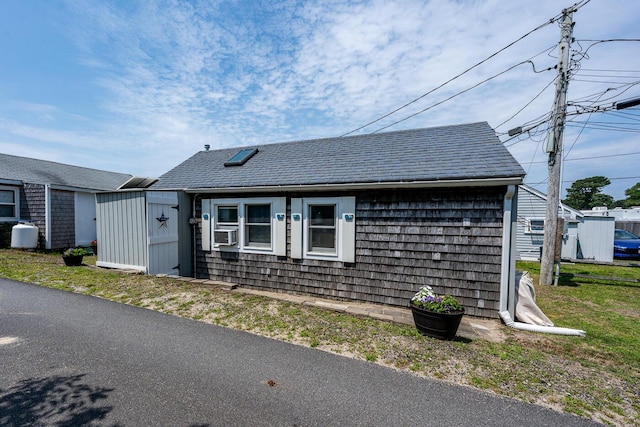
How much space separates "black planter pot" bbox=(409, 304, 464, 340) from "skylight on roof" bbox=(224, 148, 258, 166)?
682cm

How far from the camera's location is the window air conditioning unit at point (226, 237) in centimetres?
754

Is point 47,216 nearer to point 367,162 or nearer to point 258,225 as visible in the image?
point 258,225

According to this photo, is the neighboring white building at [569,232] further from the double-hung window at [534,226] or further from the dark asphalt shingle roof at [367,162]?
the dark asphalt shingle roof at [367,162]

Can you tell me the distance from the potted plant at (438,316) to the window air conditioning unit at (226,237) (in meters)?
5.00

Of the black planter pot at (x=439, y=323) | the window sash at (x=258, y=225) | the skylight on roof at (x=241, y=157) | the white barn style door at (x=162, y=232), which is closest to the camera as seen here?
the black planter pot at (x=439, y=323)

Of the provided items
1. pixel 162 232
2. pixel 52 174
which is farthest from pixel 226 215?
pixel 52 174

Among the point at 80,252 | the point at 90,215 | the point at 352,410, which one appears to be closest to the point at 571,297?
the point at 352,410

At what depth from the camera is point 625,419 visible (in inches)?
106

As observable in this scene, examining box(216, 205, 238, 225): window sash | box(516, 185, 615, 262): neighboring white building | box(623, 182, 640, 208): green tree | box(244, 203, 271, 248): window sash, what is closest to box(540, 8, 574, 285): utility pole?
box(516, 185, 615, 262): neighboring white building

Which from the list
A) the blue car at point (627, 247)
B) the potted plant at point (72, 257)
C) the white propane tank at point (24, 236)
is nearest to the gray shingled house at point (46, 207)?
the white propane tank at point (24, 236)

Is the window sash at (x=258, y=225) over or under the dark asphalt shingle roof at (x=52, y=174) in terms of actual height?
under

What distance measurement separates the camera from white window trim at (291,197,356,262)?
6.41m

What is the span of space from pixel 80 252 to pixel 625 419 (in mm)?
11771

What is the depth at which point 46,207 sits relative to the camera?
11695 mm
